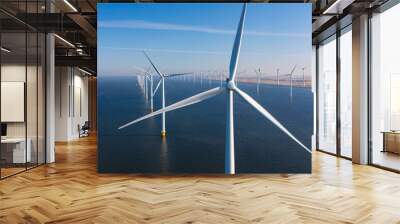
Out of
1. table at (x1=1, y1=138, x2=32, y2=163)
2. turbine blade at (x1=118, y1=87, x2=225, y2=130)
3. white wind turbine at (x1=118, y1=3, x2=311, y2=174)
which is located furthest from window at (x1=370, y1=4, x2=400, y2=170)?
table at (x1=1, y1=138, x2=32, y2=163)

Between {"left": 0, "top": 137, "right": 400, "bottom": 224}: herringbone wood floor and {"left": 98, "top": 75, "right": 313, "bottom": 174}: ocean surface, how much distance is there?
24cm

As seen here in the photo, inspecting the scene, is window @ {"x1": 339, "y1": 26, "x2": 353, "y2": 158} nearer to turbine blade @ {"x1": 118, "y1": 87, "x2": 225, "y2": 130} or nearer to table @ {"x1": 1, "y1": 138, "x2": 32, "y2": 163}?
turbine blade @ {"x1": 118, "y1": 87, "x2": 225, "y2": 130}

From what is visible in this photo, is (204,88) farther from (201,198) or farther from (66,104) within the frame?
(66,104)

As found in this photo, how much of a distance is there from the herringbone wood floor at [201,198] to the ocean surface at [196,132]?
0.80ft

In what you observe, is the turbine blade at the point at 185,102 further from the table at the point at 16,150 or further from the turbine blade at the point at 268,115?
the table at the point at 16,150

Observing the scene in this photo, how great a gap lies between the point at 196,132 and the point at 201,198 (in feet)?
6.24

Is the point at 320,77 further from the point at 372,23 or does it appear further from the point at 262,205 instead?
the point at 262,205

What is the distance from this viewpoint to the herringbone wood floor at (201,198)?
3.98 metres

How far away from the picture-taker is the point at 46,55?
8266mm

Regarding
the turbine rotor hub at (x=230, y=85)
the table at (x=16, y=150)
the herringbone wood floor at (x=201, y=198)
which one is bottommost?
the herringbone wood floor at (x=201, y=198)

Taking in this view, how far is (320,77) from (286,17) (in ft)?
17.3

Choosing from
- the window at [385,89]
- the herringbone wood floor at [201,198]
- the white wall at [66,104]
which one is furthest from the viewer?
the white wall at [66,104]

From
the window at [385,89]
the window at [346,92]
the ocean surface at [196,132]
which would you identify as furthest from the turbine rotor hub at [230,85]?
the window at [346,92]

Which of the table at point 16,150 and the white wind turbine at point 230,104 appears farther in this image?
the table at point 16,150
